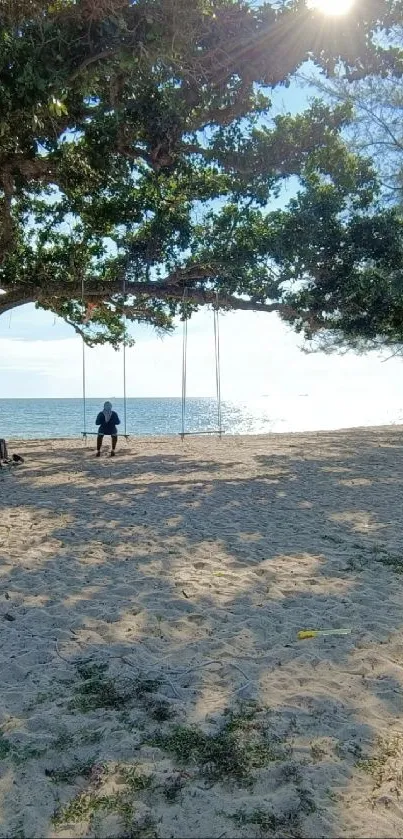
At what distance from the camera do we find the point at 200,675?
304 cm

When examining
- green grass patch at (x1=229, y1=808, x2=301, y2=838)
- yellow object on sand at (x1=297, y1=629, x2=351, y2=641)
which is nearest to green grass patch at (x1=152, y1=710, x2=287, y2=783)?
green grass patch at (x1=229, y1=808, x2=301, y2=838)

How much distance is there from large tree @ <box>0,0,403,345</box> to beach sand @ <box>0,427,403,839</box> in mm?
4643

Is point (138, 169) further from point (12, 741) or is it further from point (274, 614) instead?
point (12, 741)

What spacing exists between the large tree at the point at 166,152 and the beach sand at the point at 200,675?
15.2 feet

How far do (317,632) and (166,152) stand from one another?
803 cm

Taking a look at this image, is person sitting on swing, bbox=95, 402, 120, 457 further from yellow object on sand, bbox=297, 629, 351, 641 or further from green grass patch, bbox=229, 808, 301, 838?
green grass patch, bbox=229, 808, 301, 838

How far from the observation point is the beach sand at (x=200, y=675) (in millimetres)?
2086

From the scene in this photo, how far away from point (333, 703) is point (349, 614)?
3.75 ft

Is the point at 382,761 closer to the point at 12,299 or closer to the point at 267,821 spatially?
the point at 267,821

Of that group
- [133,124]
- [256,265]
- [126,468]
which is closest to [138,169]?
[133,124]

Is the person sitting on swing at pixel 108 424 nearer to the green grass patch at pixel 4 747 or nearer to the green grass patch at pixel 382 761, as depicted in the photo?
the green grass patch at pixel 4 747

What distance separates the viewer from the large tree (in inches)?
237

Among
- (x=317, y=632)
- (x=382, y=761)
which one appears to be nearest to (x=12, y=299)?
(x=317, y=632)

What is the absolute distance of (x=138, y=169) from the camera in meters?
11.4
